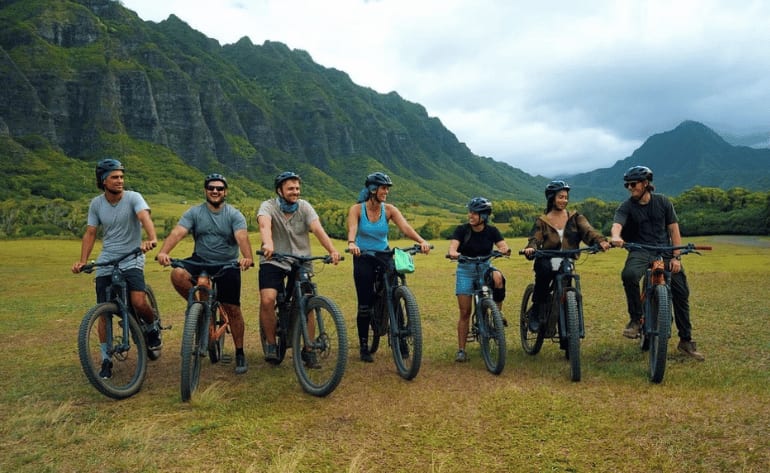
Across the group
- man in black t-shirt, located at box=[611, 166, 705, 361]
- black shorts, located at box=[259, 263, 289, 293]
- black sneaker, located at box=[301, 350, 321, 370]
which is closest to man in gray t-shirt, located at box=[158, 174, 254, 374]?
black shorts, located at box=[259, 263, 289, 293]

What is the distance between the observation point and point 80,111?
150125mm

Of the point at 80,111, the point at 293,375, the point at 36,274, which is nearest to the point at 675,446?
the point at 293,375

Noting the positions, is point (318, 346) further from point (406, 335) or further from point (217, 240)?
point (217, 240)

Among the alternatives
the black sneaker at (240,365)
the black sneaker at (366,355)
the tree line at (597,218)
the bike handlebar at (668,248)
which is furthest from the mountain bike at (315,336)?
the tree line at (597,218)

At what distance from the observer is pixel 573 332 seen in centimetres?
599

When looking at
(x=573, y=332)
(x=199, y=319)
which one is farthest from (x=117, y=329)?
(x=573, y=332)

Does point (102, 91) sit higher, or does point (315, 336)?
point (102, 91)

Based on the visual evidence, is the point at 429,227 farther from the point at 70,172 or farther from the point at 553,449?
the point at 70,172

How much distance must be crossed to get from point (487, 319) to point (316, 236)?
8.58 ft

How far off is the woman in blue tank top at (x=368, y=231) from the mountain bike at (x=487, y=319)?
0.81 m

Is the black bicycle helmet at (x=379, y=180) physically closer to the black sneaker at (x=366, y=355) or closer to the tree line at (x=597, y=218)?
the black sneaker at (x=366, y=355)

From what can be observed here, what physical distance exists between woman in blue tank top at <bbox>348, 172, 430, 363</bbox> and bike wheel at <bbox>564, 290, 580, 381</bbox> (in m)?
1.99

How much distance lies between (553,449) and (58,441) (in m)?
4.41

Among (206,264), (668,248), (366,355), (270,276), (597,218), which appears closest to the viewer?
(206,264)
